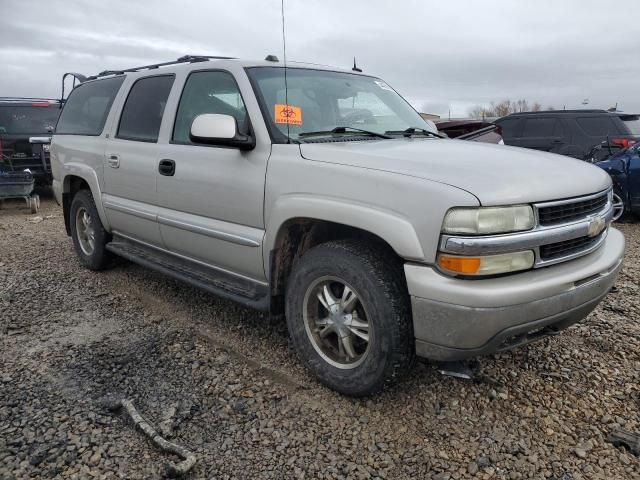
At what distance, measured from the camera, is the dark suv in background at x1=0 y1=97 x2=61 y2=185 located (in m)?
9.88

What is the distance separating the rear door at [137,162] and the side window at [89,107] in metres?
0.39

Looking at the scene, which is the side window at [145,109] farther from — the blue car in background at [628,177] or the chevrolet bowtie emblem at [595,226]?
the blue car in background at [628,177]

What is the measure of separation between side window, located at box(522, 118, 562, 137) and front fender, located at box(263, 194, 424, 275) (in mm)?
8785

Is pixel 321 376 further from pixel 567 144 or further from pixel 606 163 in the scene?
pixel 567 144

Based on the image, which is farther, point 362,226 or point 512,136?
point 512,136

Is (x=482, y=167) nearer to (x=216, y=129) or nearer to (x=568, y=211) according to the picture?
(x=568, y=211)

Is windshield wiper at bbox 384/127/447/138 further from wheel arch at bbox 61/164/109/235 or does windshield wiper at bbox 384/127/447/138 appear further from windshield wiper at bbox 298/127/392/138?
wheel arch at bbox 61/164/109/235

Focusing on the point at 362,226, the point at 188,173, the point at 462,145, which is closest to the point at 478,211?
the point at 362,226

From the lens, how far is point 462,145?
3266 mm

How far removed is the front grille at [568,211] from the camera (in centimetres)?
248

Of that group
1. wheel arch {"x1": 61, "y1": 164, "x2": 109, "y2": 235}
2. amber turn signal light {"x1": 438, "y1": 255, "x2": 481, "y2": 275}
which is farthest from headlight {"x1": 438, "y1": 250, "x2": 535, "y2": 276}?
A: wheel arch {"x1": 61, "y1": 164, "x2": 109, "y2": 235}

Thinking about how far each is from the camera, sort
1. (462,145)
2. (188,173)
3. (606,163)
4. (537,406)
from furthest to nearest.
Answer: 1. (606,163)
2. (188,173)
3. (462,145)
4. (537,406)

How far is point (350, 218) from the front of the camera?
2.62 meters

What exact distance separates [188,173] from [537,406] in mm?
2598
